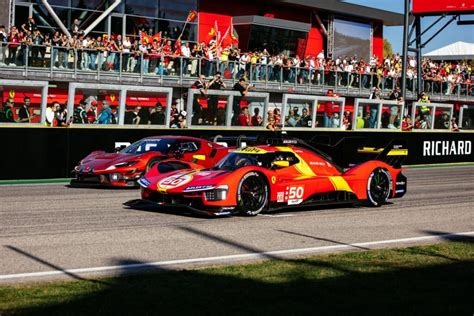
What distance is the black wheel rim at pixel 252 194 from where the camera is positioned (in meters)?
13.3

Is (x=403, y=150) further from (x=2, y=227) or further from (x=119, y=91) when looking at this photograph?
(x=119, y=91)

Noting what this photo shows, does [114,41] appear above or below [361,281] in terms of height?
above

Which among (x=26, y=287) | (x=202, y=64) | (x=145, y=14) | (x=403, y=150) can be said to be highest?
(x=145, y=14)

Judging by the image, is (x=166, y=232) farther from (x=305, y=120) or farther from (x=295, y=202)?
(x=305, y=120)

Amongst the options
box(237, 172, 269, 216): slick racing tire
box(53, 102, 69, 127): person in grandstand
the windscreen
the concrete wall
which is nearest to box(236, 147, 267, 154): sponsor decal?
box(237, 172, 269, 216): slick racing tire

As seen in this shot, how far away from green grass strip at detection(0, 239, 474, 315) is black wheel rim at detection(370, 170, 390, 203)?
5.90 metres

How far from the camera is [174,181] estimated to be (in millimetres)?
13383

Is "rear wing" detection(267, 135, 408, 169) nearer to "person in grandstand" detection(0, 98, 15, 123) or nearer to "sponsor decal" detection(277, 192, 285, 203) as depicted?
"sponsor decal" detection(277, 192, 285, 203)

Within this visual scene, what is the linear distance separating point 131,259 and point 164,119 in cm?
1538

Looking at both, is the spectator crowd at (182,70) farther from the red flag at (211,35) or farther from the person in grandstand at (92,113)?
the red flag at (211,35)

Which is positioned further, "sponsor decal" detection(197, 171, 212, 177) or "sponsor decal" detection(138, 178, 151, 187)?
"sponsor decal" detection(138, 178, 151, 187)

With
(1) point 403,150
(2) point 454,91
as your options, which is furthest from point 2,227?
(2) point 454,91

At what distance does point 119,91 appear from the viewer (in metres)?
23.3

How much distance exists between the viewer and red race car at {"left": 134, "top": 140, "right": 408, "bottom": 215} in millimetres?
13062
